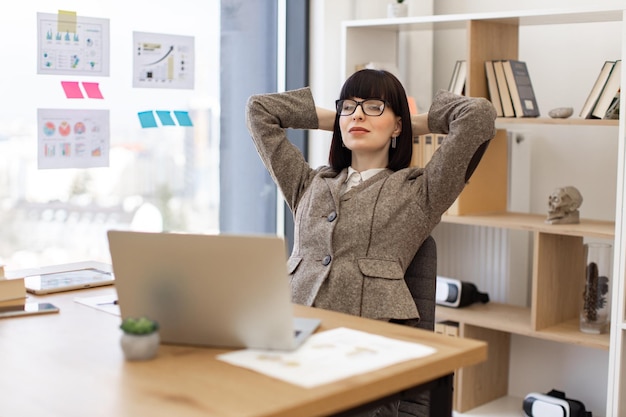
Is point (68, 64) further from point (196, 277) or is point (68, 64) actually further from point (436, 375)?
point (436, 375)

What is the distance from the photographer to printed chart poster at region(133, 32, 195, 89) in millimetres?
3156

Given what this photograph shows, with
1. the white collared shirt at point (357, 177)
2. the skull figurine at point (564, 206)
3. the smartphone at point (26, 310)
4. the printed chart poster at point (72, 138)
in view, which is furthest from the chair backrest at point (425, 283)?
the printed chart poster at point (72, 138)

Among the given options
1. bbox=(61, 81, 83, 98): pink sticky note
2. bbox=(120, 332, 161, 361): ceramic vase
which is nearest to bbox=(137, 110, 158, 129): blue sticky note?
bbox=(61, 81, 83, 98): pink sticky note

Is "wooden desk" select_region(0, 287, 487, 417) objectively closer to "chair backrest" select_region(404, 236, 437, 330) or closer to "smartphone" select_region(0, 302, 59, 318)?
"smartphone" select_region(0, 302, 59, 318)

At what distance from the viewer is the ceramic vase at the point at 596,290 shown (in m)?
3.00

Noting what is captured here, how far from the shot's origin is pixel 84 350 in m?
1.47

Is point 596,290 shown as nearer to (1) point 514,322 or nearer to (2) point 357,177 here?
(1) point 514,322

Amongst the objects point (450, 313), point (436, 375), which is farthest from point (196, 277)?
point (450, 313)

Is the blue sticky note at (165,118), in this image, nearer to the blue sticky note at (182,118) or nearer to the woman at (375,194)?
the blue sticky note at (182,118)

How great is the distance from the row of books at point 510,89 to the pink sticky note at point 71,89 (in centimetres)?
141

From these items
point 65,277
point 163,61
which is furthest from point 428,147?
point 65,277

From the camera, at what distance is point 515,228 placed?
3047mm

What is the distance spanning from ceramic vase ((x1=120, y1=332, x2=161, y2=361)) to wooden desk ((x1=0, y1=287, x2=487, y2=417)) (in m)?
0.01

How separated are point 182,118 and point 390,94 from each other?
1.29m
